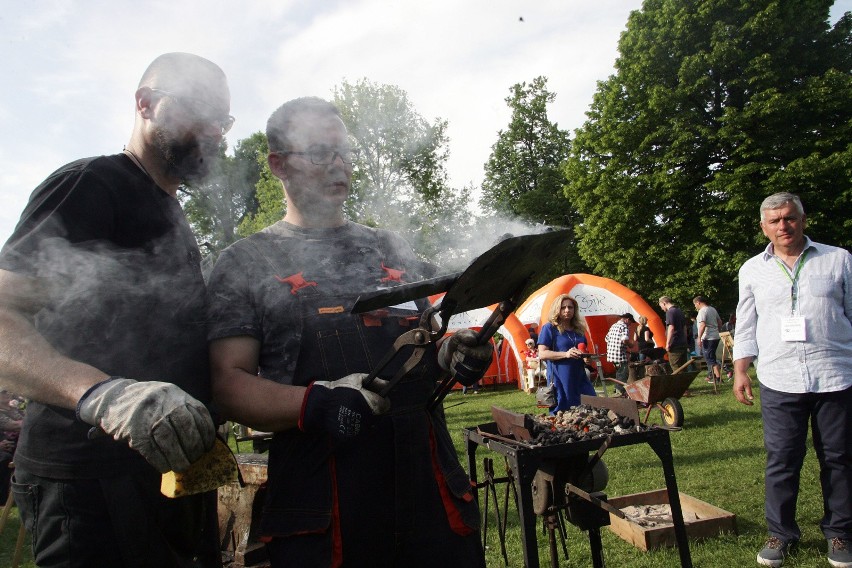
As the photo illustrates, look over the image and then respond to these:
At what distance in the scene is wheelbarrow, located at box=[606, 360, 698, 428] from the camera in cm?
788

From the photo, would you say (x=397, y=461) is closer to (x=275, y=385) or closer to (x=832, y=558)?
(x=275, y=385)

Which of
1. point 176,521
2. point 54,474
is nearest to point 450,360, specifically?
point 176,521

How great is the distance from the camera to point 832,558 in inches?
143

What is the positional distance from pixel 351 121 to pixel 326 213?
602mm

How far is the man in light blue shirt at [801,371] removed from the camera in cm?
359

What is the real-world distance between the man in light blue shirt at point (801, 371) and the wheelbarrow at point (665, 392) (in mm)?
4027

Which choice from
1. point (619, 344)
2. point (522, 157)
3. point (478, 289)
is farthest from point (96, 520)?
point (619, 344)

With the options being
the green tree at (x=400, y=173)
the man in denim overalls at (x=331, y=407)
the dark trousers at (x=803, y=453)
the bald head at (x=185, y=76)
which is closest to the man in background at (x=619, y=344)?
the dark trousers at (x=803, y=453)

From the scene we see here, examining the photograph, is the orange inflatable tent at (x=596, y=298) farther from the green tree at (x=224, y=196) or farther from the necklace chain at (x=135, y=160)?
the necklace chain at (x=135, y=160)

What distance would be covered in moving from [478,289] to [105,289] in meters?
1.08

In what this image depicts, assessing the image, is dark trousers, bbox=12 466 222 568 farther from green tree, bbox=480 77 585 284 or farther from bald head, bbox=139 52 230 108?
green tree, bbox=480 77 585 284

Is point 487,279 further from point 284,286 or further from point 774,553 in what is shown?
point 774,553

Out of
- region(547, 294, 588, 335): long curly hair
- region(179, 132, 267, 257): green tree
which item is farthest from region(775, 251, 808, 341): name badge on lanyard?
region(179, 132, 267, 257): green tree

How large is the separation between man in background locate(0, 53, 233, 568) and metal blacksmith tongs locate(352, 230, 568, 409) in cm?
50
